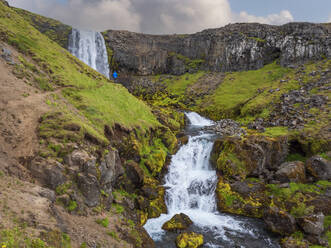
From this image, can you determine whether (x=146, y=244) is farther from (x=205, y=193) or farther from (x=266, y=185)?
(x=266, y=185)

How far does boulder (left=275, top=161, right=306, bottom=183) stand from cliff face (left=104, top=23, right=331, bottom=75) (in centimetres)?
6732

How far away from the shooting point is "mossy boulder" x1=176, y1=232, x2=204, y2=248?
19047 mm

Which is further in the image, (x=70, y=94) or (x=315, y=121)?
(x=315, y=121)

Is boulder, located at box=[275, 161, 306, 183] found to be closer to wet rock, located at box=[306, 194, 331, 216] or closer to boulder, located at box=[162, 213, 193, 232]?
wet rock, located at box=[306, 194, 331, 216]

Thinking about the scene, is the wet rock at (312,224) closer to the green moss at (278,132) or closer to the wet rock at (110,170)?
the green moss at (278,132)

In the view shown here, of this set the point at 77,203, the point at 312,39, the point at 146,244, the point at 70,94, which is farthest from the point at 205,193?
the point at 312,39

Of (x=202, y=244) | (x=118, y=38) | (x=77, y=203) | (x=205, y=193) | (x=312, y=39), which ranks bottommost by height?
(x=202, y=244)

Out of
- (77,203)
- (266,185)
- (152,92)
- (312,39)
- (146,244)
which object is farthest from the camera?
(152,92)

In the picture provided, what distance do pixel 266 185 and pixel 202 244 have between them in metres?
12.6

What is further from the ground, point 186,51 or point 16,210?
point 186,51

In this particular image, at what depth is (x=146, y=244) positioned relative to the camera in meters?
18.4

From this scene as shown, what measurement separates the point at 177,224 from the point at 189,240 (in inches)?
101

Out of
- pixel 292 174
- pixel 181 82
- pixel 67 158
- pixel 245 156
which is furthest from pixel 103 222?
pixel 181 82

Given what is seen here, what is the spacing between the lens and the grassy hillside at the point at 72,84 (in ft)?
87.9
